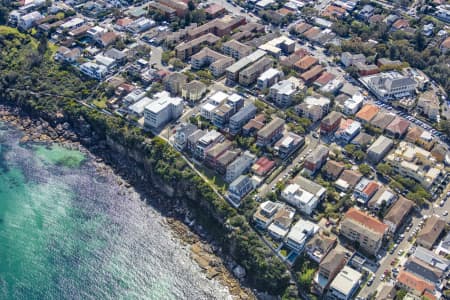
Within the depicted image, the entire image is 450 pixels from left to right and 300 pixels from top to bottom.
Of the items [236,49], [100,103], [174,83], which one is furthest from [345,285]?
[236,49]

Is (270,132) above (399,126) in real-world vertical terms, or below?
above

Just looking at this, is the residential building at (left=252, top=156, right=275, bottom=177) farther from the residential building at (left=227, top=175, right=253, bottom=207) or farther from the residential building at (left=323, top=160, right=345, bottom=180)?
the residential building at (left=323, top=160, right=345, bottom=180)

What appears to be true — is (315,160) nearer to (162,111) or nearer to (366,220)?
(366,220)

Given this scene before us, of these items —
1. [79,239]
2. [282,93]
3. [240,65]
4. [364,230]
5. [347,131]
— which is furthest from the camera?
[240,65]

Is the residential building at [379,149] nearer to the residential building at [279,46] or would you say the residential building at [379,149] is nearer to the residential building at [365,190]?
the residential building at [365,190]

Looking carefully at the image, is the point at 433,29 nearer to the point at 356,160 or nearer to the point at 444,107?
the point at 444,107

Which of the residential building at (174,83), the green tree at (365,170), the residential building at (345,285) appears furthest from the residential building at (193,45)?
the residential building at (345,285)
